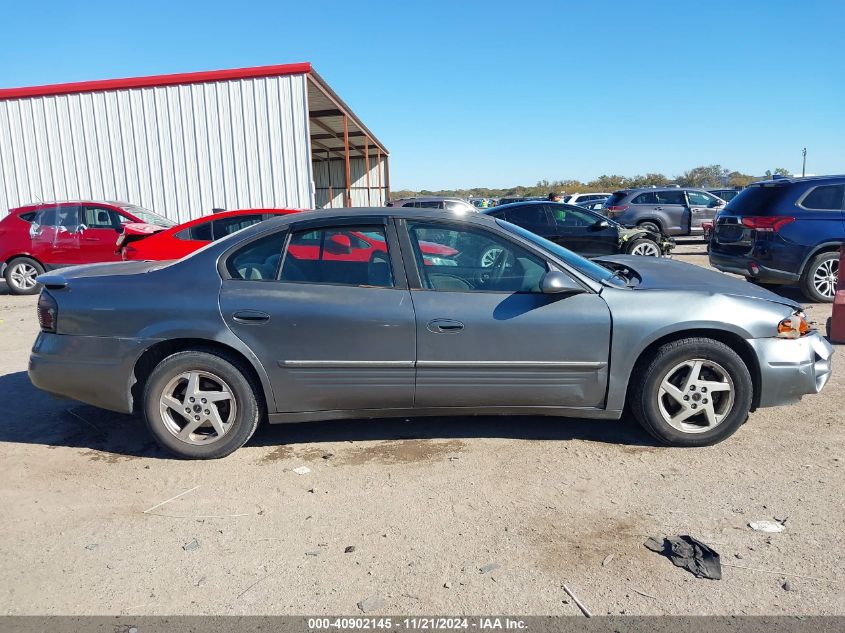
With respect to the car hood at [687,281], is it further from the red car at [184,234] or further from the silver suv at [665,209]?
the silver suv at [665,209]

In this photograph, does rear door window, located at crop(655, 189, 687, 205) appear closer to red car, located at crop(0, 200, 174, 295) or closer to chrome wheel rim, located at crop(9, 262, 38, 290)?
red car, located at crop(0, 200, 174, 295)

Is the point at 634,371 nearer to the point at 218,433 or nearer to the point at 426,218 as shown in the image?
the point at 426,218

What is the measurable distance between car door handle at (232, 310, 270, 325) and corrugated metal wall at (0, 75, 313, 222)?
37.5ft

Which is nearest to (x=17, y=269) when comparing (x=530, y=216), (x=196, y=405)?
(x=530, y=216)

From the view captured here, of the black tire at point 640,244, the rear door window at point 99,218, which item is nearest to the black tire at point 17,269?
the rear door window at point 99,218

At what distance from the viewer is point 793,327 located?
3.96 m

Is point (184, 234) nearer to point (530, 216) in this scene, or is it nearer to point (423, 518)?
point (530, 216)

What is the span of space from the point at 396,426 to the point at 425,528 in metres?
1.38

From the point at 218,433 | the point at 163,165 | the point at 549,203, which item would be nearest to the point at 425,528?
the point at 218,433

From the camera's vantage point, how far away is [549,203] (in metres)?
12.6

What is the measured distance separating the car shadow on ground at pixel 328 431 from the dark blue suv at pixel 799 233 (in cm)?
531

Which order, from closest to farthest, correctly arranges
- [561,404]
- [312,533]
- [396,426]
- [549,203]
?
[312,533] < [561,404] < [396,426] < [549,203]

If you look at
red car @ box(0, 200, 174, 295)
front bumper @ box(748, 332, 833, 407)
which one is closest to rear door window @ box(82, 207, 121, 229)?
red car @ box(0, 200, 174, 295)

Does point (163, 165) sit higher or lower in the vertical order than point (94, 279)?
higher
